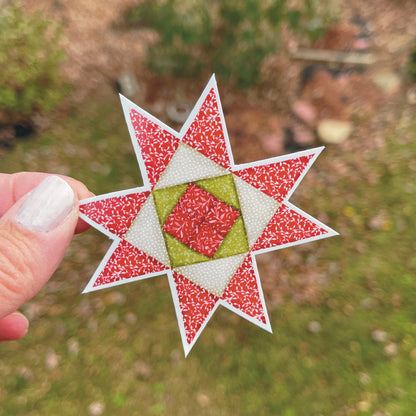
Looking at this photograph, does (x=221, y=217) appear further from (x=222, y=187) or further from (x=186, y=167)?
(x=186, y=167)

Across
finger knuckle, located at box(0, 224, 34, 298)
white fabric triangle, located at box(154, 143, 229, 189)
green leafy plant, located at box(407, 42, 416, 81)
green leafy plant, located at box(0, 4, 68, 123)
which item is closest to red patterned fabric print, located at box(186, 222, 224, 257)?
white fabric triangle, located at box(154, 143, 229, 189)

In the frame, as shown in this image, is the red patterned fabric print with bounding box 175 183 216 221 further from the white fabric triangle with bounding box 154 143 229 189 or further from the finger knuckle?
the finger knuckle

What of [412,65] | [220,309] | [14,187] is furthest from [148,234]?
[412,65]

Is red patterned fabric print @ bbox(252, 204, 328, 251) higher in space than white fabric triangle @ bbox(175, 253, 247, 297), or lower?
higher

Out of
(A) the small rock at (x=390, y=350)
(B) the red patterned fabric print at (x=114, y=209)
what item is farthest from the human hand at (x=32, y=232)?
(A) the small rock at (x=390, y=350)

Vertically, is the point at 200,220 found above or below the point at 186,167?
below

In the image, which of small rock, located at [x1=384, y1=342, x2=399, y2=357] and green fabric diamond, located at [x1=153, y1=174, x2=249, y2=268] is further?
small rock, located at [x1=384, y1=342, x2=399, y2=357]
